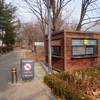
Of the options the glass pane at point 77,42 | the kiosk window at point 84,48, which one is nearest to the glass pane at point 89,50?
the kiosk window at point 84,48

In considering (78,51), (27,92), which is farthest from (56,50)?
(27,92)

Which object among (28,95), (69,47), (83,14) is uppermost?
(83,14)

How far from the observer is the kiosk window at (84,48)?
58.4 ft

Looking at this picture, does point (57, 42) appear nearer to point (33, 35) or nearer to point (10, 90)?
point (10, 90)

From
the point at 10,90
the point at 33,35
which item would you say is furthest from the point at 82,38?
the point at 33,35

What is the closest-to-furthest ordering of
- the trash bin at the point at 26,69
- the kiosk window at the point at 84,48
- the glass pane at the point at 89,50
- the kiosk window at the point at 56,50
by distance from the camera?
the trash bin at the point at 26,69 < the kiosk window at the point at 84,48 < the glass pane at the point at 89,50 < the kiosk window at the point at 56,50

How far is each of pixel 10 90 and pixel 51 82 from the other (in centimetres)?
209

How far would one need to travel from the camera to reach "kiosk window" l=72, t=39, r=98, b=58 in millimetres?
17797

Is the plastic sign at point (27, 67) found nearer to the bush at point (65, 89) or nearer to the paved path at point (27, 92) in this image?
the paved path at point (27, 92)

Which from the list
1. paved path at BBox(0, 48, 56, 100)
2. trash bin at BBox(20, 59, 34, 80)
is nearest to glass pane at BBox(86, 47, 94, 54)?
trash bin at BBox(20, 59, 34, 80)

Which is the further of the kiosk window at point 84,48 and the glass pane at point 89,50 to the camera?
the glass pane at point 89,50

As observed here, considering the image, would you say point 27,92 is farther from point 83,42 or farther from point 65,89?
point 83,42

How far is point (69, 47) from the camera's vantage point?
17.4m

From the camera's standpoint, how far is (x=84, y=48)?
720 inches
